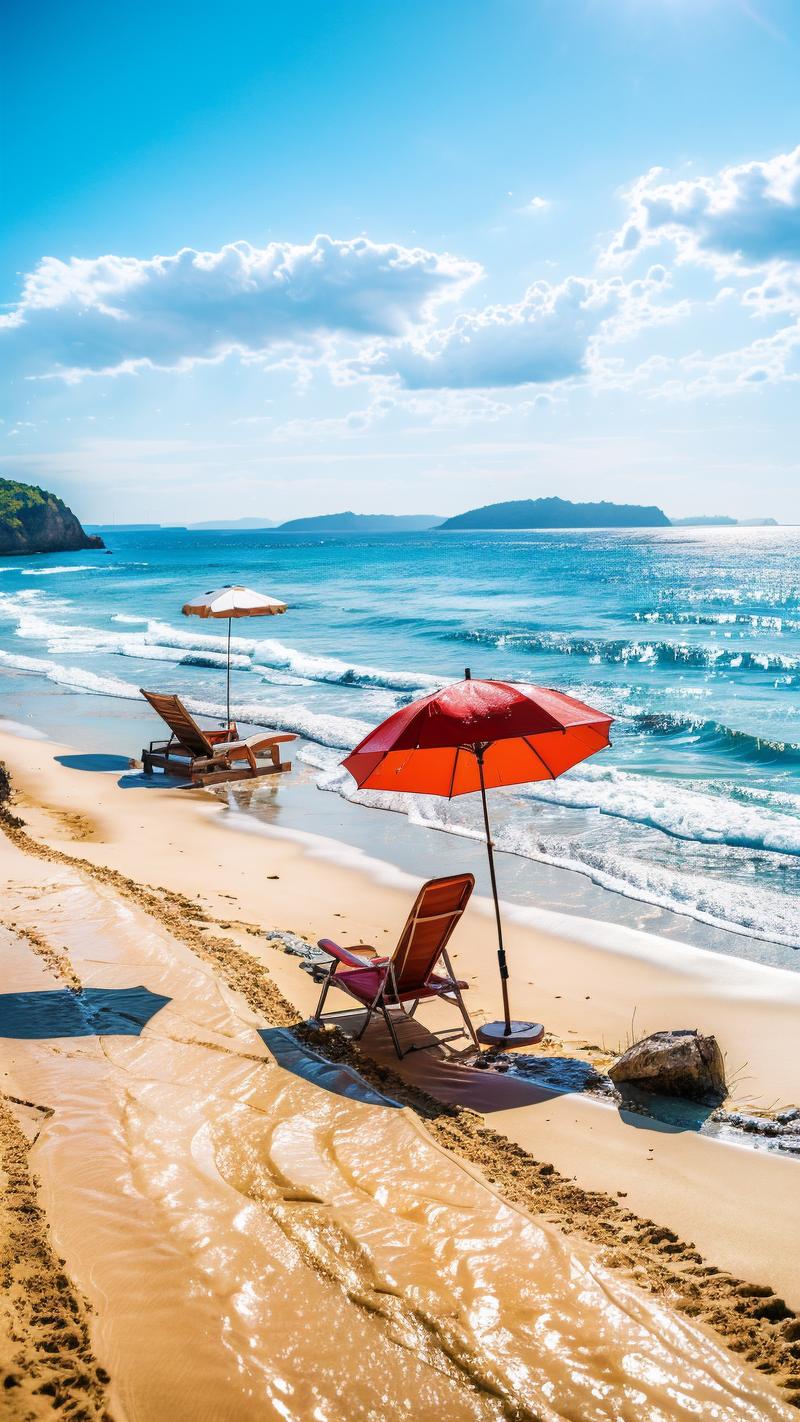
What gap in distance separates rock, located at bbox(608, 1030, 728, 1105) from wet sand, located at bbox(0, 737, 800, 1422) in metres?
0.34

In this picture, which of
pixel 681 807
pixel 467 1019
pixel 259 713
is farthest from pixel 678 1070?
pixel 259 713

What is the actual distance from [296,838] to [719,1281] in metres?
7.71

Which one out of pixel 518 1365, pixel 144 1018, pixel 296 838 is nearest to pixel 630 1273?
pixel 518 1365

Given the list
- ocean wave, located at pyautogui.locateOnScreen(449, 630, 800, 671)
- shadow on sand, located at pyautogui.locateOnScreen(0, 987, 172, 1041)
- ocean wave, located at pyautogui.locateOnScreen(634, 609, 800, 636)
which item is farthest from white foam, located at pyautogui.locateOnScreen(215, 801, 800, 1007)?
ocean wave, located at pyautogui.locateOnScreen(634, 609, 800, 636)

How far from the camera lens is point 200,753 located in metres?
13.6

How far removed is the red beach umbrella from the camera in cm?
534

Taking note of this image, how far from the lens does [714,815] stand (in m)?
12.1

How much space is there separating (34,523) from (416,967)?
132 meters

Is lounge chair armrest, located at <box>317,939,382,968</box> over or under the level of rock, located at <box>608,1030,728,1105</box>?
over

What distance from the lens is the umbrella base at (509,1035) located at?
5.71 m

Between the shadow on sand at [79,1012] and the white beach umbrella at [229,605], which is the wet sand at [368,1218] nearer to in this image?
the shadow on sand at [79,1012]

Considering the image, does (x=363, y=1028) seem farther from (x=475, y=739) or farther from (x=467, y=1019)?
(x=475, y=739)

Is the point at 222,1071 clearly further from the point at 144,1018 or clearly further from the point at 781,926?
the point at 781,926

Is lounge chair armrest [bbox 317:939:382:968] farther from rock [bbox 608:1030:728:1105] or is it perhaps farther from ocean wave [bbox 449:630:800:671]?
ocean wave [bbox 449:630:800:671]
